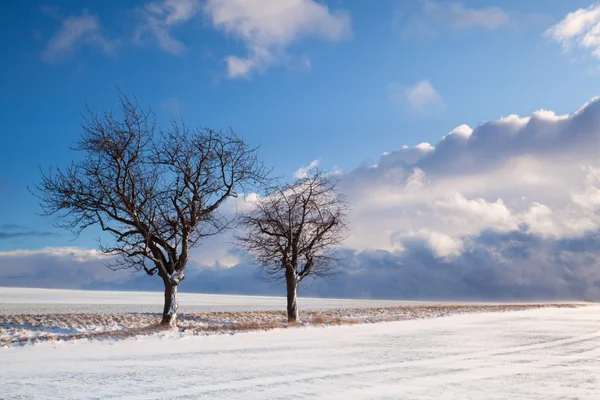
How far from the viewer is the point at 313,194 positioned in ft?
104

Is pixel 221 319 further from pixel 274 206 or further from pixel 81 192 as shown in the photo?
pixel 81 192

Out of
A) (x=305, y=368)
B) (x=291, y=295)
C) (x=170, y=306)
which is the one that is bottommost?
(x=305, y=368)

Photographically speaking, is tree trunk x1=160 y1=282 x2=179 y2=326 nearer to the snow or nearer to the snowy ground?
the snow

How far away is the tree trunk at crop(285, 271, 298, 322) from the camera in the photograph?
99.9ft

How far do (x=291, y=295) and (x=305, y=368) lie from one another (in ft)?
60.4

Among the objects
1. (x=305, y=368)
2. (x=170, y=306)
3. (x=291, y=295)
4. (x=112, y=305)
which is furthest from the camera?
(x=112, y=305)

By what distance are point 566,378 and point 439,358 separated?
3605 millimetres

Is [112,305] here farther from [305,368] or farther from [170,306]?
[305,368]

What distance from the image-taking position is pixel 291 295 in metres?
30.5

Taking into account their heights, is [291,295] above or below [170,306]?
above

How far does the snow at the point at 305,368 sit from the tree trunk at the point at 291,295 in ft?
34.3

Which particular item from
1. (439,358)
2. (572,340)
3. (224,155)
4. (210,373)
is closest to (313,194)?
(224,155)

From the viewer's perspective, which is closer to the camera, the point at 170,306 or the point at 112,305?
the point at 170,306

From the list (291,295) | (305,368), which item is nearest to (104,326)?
(291,295)
